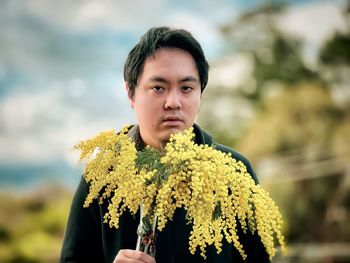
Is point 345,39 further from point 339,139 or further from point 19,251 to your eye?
point 19,251

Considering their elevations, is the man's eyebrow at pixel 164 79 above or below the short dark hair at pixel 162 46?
below

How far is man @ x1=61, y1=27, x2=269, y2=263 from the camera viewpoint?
7.23 feet

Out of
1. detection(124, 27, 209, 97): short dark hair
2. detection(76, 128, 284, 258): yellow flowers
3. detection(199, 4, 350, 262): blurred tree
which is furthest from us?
detection(199, 4, 350, 262): blurred tree

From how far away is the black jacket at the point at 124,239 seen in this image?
2.36 meters

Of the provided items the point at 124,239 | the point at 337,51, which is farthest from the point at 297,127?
the point at 124,239

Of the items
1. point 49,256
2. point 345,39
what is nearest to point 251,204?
point 49,256

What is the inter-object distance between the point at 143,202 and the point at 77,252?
2.15 feet

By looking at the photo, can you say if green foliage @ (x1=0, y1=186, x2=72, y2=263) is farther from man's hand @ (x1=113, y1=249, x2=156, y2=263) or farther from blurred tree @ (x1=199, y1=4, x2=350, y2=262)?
man's hand @ (x1=113, y1=249, x2=156, y2=263)

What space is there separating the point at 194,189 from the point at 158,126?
0.43m

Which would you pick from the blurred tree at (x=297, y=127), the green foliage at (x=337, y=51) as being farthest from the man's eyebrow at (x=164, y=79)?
the green foliage at (x=337, y=51)

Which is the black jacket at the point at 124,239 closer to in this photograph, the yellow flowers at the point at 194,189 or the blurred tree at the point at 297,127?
the yellow flowers at the point at 194,189

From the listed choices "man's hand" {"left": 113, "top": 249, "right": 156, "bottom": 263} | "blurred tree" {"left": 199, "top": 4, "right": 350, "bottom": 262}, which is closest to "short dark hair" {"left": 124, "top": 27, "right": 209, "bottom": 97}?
"man's hand" {"left": 113, "top": 249, "right": 156, "bottom": 263}

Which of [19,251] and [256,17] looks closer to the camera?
[19,251]

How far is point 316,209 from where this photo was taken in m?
20.7
